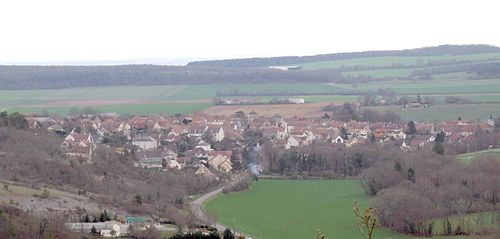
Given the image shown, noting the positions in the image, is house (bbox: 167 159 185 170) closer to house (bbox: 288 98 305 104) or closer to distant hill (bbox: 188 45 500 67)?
house (bbox: 288 98 305 104)

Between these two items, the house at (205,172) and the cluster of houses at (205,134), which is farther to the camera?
the cluster of houses at (205,134)

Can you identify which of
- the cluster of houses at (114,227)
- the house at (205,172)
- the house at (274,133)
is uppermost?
the cluster of houses at (114,227)

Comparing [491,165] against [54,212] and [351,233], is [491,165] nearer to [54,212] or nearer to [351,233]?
[351,233]

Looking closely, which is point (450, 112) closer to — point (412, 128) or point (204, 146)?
point (412, 128)

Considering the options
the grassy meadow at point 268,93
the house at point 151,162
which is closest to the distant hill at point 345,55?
the grassy meadow at point 268,93

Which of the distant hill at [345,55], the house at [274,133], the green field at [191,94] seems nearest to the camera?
the house at [274,133]

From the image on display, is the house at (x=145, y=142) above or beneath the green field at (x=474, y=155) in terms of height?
beneath

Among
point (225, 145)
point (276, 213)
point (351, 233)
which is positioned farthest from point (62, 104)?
point (351, 233)

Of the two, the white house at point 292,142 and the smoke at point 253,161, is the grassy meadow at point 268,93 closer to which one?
the white house at point 292,142
